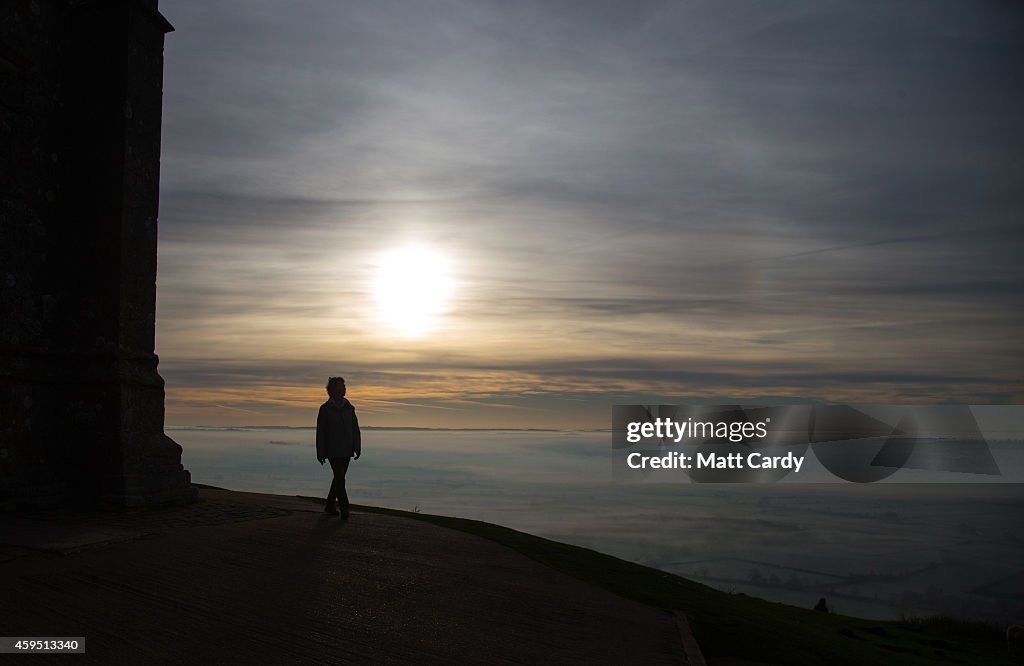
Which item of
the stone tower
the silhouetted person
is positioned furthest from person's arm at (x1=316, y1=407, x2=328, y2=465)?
the stone tower

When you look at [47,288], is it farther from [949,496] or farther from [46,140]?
[949,496]

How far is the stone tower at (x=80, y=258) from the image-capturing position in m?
11.6

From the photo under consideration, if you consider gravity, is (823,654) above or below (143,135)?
below

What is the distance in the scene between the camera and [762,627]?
30.8ft

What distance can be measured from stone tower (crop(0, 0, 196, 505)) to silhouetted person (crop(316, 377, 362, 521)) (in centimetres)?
241

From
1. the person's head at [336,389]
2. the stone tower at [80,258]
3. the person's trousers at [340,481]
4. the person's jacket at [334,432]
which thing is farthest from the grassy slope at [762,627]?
the stone tower at [80,258]

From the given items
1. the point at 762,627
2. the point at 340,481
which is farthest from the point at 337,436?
the point at 762,627

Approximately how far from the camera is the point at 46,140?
12.2m

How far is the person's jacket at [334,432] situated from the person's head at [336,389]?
0.36 feet

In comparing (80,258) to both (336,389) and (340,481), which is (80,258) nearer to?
(336,389)

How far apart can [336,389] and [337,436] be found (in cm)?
81

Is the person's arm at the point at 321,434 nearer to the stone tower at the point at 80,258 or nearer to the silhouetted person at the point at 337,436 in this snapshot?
the silhouetted person at the point at 337,436

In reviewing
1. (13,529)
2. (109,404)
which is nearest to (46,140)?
(109,404)

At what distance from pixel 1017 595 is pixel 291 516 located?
65.0 meters
